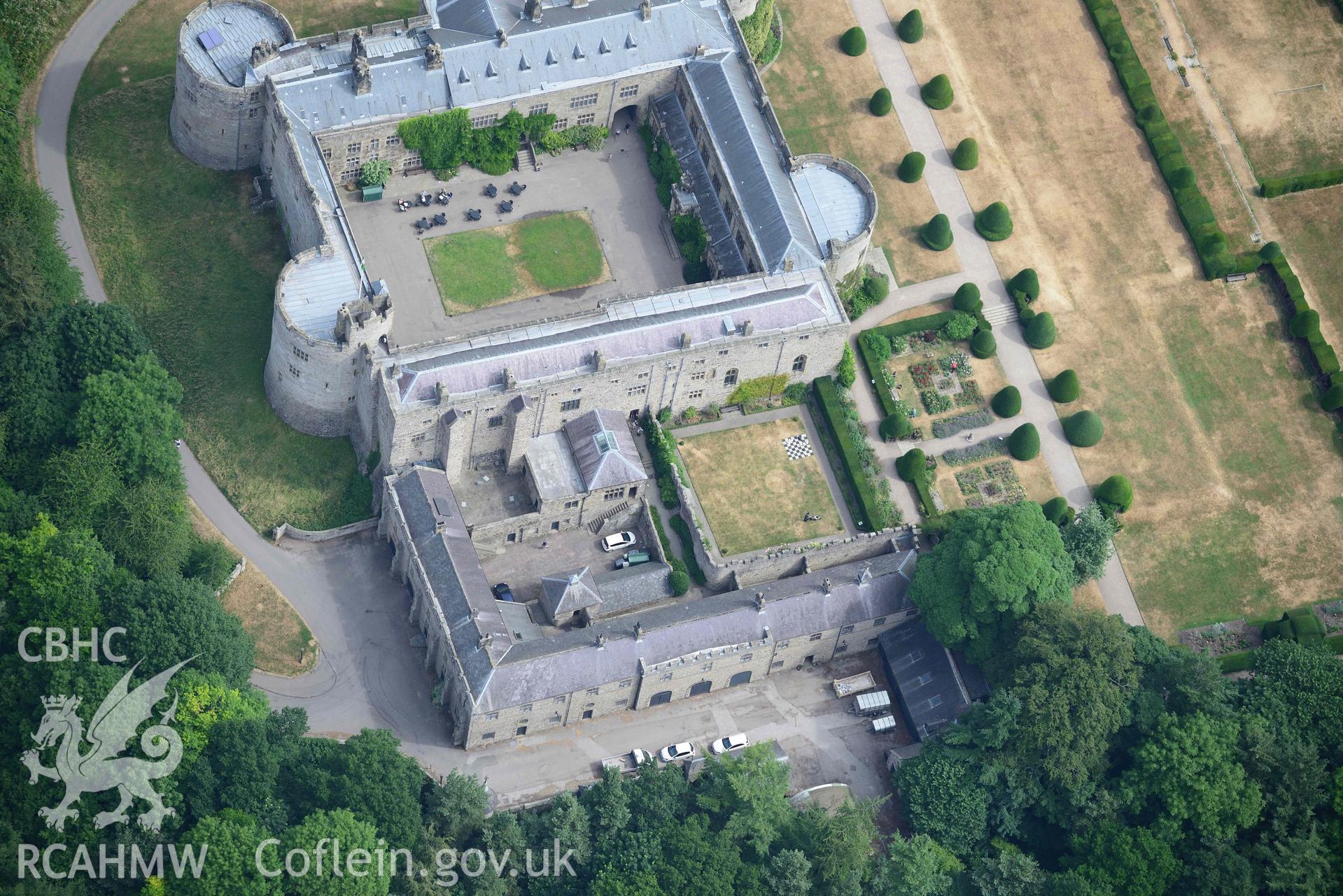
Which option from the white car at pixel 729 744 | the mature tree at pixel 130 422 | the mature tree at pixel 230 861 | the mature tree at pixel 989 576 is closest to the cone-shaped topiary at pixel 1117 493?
the mature tree at pixel 989 576

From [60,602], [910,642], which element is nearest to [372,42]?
[60,602]

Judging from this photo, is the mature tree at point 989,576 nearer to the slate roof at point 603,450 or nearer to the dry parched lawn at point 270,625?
the slate roof at point 603,450

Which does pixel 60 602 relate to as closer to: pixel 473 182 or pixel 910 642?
pixel 473 182

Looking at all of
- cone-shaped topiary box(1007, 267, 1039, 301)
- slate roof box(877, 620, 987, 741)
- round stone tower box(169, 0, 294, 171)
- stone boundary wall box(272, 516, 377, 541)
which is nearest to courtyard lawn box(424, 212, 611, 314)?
round stone tower box(169, 0, 294, 171)

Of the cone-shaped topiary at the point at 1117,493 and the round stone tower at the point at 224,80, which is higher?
the round stone tower at the point at 224,80

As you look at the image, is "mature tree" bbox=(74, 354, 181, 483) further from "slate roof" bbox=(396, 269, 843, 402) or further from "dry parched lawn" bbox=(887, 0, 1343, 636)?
"dry parched lawn" bbox=(887, 0, 1343, 636)

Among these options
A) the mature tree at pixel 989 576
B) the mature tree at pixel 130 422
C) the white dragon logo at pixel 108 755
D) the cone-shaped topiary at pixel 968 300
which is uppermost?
the mature tree at pixel 130 422

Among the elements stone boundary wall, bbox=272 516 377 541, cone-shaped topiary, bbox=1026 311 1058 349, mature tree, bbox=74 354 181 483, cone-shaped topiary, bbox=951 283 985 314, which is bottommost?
stone boundary wall, bbox=272 516 377 541

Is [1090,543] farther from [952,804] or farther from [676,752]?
[676,752]
